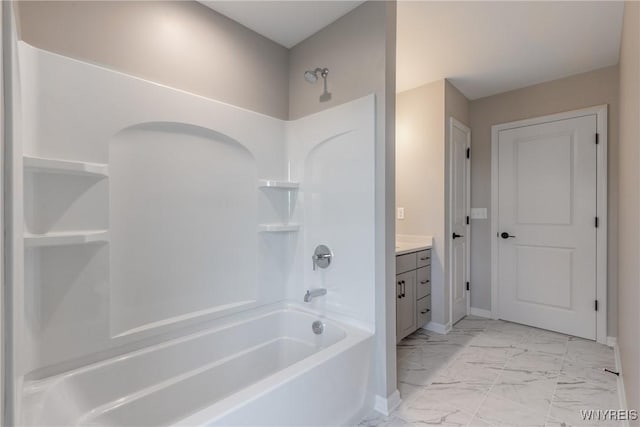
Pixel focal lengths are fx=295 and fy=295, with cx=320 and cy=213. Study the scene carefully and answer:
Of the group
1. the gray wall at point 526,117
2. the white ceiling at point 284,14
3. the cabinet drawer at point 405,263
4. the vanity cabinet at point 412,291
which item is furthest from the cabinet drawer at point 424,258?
the white ceiling at point 284,14

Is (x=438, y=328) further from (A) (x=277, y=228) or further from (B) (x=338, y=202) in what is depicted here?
(A) (x=277, y=228)

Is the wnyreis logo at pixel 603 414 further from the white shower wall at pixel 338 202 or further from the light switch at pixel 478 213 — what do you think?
the light switch at pixel 478 213

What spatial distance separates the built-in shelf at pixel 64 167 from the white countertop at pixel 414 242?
2278 millimetres

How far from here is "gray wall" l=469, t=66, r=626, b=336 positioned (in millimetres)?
2529

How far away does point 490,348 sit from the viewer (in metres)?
2.51

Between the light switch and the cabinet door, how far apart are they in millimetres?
1236

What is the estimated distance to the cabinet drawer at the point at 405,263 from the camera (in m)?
2.43

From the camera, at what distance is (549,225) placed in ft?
9.38

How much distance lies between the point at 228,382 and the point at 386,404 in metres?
0.95

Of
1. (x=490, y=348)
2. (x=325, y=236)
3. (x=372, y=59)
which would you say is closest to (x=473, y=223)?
(x=490, y=348)

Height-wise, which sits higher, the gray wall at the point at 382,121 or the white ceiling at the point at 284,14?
the white ceiling at the point at 284,14

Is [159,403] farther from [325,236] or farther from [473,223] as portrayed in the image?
[473,223]

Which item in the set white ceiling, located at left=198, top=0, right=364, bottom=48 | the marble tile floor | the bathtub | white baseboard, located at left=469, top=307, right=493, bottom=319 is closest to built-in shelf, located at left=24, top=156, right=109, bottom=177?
the bathtub

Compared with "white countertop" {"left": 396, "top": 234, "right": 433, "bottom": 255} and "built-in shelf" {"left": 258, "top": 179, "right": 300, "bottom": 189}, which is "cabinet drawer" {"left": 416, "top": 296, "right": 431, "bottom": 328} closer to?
"white countertop" {"left": 396, "top": 234, "right": 433, "bottom": 255}
